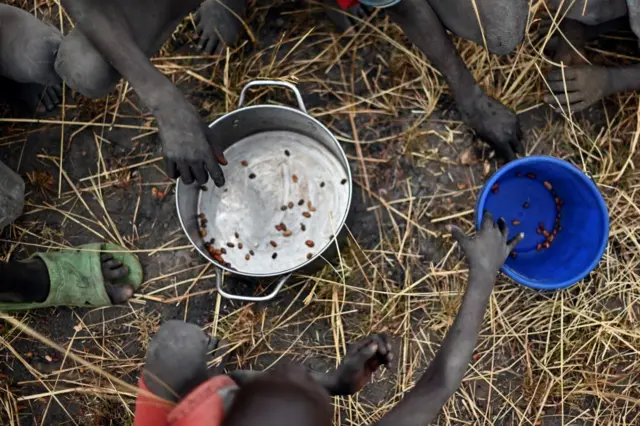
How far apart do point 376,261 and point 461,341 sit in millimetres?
701

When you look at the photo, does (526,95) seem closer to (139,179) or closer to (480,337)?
(480,337)

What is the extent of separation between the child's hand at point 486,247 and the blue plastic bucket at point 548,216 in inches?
8.2

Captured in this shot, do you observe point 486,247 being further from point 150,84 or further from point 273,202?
point 150,84

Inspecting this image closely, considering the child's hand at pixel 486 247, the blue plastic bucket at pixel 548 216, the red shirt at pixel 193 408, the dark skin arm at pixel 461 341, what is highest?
the red shirt at pixel 193 408

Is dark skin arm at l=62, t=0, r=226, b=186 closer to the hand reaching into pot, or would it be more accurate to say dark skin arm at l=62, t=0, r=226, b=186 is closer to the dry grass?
the hand reaching into pot

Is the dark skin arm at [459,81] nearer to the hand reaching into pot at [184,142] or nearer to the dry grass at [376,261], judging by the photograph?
the dry grass at [376,261]

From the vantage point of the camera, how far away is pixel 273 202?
8.05 feet

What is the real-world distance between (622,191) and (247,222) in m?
1.43

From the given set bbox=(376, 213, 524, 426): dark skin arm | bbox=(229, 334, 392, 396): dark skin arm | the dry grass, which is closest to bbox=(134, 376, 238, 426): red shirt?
bbox=(229, 334, 392, 396): dark skin arm

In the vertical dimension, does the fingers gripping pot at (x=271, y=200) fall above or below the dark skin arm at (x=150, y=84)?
below

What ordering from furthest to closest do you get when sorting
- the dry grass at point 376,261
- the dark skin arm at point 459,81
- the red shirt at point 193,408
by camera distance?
the dry grass at point 376,261, the dark skin arm at point 459,81, the red shirt at point 193,408

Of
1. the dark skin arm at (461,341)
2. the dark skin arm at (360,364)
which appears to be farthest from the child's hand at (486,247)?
the dark skin arm at (360,364)

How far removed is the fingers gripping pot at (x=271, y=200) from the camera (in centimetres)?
242

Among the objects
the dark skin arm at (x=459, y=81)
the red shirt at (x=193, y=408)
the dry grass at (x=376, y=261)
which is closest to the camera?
the red shirt at (x=193, y=408)
